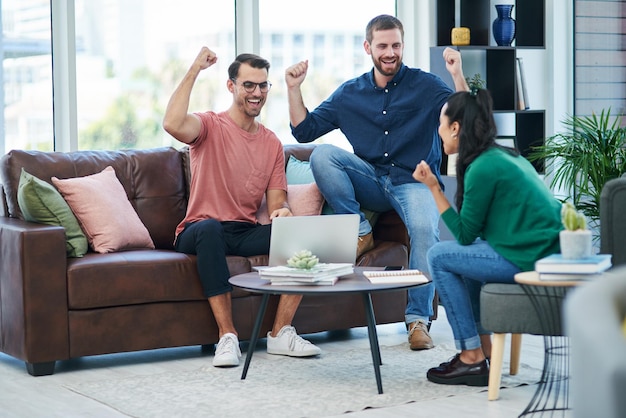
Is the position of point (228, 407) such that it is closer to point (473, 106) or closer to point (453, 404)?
point (453, 404)

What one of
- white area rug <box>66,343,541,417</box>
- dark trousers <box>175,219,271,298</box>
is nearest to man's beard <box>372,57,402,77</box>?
dark trousers <box>175,219,271,298</box>

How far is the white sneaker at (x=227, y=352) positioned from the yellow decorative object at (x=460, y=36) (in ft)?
8.61

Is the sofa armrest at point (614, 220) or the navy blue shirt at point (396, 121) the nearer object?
the sofa armrest at point (614, 220)

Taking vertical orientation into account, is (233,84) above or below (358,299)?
above

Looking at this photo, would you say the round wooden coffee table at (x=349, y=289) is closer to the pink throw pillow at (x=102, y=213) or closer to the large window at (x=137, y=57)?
the pink throw pillow at (x=102, y=213)

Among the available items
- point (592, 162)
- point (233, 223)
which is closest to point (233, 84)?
point (233, 223)

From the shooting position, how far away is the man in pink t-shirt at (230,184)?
3.95 m

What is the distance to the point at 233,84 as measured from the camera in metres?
4.29

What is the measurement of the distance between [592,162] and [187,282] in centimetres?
230

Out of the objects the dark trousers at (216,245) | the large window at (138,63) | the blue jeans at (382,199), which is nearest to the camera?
the dark trousers at (216,245)

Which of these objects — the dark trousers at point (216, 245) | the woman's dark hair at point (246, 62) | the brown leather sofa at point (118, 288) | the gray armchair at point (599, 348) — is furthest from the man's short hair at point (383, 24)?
the gray armchair at point (599, 348)

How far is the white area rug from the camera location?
3123 mm

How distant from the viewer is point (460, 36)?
5.71 m

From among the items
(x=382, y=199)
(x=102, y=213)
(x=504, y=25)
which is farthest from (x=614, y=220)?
(x=504, y=25)
